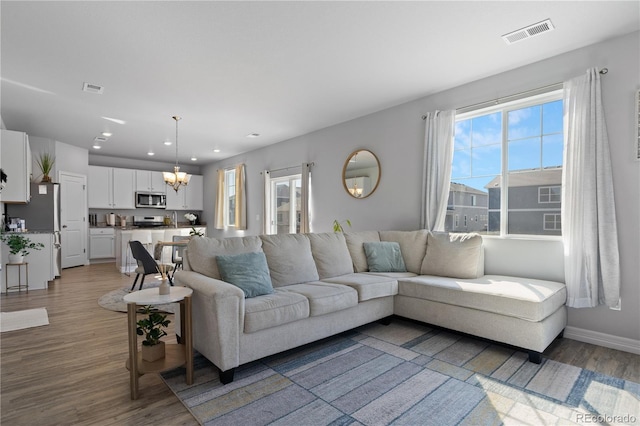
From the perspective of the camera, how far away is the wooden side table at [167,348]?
6.81ft

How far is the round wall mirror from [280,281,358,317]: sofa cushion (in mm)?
2265

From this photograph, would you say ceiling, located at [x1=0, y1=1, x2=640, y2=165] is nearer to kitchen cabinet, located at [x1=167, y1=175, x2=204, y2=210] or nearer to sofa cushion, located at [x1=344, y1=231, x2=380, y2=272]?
sofa cushion, located at [x1=344, y1=231, x2=380, y2=272]

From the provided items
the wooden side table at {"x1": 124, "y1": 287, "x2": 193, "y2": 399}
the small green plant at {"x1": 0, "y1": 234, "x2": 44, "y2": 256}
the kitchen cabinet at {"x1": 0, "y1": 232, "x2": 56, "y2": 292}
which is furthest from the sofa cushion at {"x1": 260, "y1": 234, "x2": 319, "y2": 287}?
the kitchen cabinet at {"x1": 0, "y1": 232, "x2": 56, "y2": 292}

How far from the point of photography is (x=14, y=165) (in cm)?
504

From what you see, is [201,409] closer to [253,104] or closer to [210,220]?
[253,104]

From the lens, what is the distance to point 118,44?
2.92 m

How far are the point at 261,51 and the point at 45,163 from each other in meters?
5.52

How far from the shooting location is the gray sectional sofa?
2348 millimetres

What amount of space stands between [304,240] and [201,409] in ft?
6.21

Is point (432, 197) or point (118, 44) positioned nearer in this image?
point (118, 44)

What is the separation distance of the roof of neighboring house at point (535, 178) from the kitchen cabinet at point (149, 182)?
323 inches

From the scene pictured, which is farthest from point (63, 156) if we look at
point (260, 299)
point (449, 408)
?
point (449, 408)

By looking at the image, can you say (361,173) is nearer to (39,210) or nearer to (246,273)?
(246,273)

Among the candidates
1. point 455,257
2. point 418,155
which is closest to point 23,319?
point 455,257
